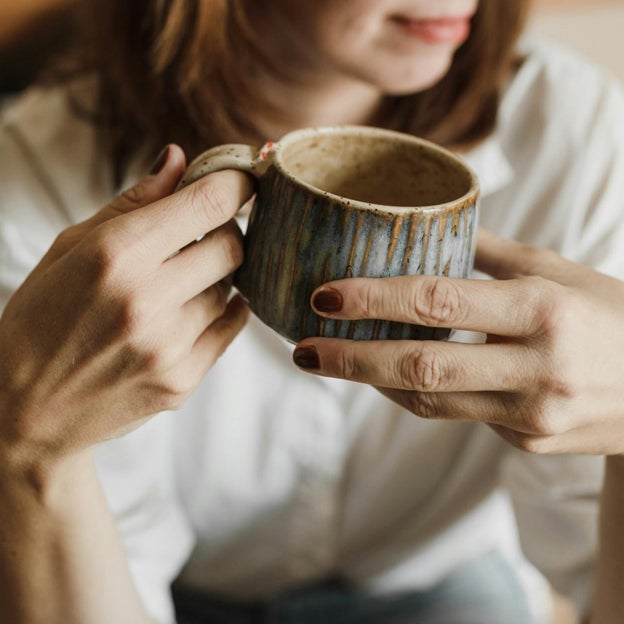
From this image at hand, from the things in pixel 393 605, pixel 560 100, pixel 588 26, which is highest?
pixel 560 100

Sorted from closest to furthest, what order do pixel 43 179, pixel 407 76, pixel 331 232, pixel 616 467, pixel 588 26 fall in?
pixel 331 232, pixel 616 467, pixel 407 76, pixel 43 179, pixel 588 26

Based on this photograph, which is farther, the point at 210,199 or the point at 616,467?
the point at 616,467

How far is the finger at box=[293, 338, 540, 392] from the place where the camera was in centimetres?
56

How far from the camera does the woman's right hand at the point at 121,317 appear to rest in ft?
1.90

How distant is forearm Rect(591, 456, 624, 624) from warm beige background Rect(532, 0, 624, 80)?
142 centimetres

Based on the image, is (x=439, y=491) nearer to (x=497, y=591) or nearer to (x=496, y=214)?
(x=497, y=591)

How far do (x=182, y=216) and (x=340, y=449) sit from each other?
1.99 ft

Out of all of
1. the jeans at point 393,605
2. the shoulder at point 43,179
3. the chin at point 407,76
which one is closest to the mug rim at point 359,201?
the chin at point 407,76

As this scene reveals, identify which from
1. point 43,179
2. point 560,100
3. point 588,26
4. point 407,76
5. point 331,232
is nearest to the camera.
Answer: point 331,232

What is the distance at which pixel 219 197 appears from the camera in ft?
1.91

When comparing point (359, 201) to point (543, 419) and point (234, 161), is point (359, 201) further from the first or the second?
point (543, 419)

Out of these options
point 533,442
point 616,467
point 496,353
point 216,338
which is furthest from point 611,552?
point 216,338

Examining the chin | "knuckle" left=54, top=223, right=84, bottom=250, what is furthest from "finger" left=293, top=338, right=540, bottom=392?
the chin

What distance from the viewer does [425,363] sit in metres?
0.56
